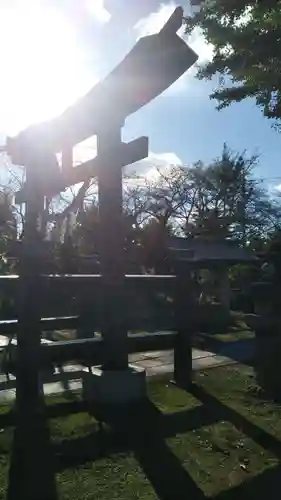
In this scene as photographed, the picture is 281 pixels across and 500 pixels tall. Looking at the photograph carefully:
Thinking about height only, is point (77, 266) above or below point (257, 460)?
above

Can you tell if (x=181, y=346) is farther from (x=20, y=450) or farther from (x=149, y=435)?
(x=20, y=450)

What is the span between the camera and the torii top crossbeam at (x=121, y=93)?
12.9 ft

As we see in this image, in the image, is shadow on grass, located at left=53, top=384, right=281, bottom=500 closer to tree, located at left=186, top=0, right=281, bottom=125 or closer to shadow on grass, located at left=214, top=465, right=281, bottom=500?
shadow on grass, located at left=214, top=465, right=281, bottom=500

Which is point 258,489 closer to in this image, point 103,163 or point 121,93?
point 103,163

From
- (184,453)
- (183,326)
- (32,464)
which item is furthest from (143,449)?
(183,326)

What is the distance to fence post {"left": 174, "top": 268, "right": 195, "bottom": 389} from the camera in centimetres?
512

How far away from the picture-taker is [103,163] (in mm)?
4418

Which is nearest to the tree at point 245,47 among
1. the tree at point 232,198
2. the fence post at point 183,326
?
the fence post at point 183,326

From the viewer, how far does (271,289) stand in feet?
16.6

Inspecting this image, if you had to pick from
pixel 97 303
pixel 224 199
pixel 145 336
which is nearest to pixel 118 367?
pixel 145 336

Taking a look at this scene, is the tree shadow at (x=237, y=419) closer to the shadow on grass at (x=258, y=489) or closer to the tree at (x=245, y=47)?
the shadow on grass at (x=258, y=489)

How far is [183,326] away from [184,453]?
2.08 metres

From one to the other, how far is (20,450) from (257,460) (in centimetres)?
157

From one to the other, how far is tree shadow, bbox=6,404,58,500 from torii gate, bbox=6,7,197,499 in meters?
0.05
